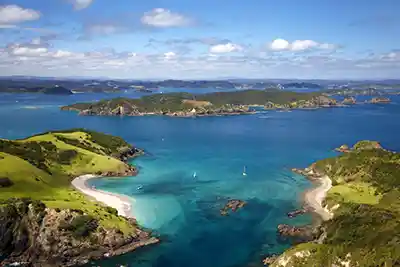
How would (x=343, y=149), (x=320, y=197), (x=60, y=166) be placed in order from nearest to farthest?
1. (x=320, y=197)
2. (x=60, y=166)
3. (x=343, y=149)

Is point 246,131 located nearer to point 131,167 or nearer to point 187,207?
point 131,167

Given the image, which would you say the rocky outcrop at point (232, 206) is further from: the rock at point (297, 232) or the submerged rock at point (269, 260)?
the submerged rock at point (269, 260)

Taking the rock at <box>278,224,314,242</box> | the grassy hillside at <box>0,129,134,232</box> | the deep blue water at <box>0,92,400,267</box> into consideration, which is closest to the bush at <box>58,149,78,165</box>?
the grassy hillside at <box>0,129,134,232</box>

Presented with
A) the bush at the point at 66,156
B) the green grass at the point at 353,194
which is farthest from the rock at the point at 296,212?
the bush at the point at 66,156

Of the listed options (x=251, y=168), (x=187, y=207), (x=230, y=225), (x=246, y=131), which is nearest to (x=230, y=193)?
(x=187, y=207)

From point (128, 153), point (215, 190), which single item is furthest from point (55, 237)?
point (128, 153)

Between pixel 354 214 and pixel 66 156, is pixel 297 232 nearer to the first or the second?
pixel 354 214

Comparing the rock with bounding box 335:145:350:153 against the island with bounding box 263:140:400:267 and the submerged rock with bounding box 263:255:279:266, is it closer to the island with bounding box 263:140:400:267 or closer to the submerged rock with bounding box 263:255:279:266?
the island with bounding box 263:140:400:267
